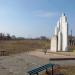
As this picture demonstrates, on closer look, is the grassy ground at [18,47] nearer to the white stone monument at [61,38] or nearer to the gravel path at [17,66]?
the white stone monument at [61,38]

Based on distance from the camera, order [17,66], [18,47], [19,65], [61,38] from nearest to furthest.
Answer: [17,66]
[19,65]
[61,38]
[18,47]

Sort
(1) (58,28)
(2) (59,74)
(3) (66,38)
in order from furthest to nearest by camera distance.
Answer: (1) (58,28), (3) (66,38), (2) (59,74)

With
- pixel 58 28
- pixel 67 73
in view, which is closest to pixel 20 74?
pixel 67 73

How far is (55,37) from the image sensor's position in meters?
34.6

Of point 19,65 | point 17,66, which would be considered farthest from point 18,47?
point 17,66

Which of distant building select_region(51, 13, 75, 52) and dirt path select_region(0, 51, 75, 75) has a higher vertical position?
distant building select_region(51, 13, 75, 52)

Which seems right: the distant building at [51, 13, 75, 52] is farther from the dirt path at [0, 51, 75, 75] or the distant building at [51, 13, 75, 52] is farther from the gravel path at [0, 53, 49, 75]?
the gravel path at [0, 53, 49, 75]

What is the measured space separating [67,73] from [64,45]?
66.4 feet

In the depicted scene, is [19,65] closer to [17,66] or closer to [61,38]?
[17,66]

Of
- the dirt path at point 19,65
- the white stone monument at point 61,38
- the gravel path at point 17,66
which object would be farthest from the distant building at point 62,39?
the gravel path at point 17,66

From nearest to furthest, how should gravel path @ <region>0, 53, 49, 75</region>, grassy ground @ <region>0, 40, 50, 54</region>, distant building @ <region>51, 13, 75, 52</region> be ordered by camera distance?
1. gravel path @ <region>0, 53, 49, 75</region>
2. distant building @ <region>51, 13, 75, 52</region>
3. grassy ground @ <region>0, 40, 50, 54</region>

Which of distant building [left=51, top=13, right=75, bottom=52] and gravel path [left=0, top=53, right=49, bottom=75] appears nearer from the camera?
gravel path [left=0, top=53, right=49, bottom=75]

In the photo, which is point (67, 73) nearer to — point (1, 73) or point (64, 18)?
point (1, 73)

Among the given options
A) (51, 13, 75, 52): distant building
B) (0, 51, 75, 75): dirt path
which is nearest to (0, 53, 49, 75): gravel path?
(0, 51, 75, 75): dirt path
